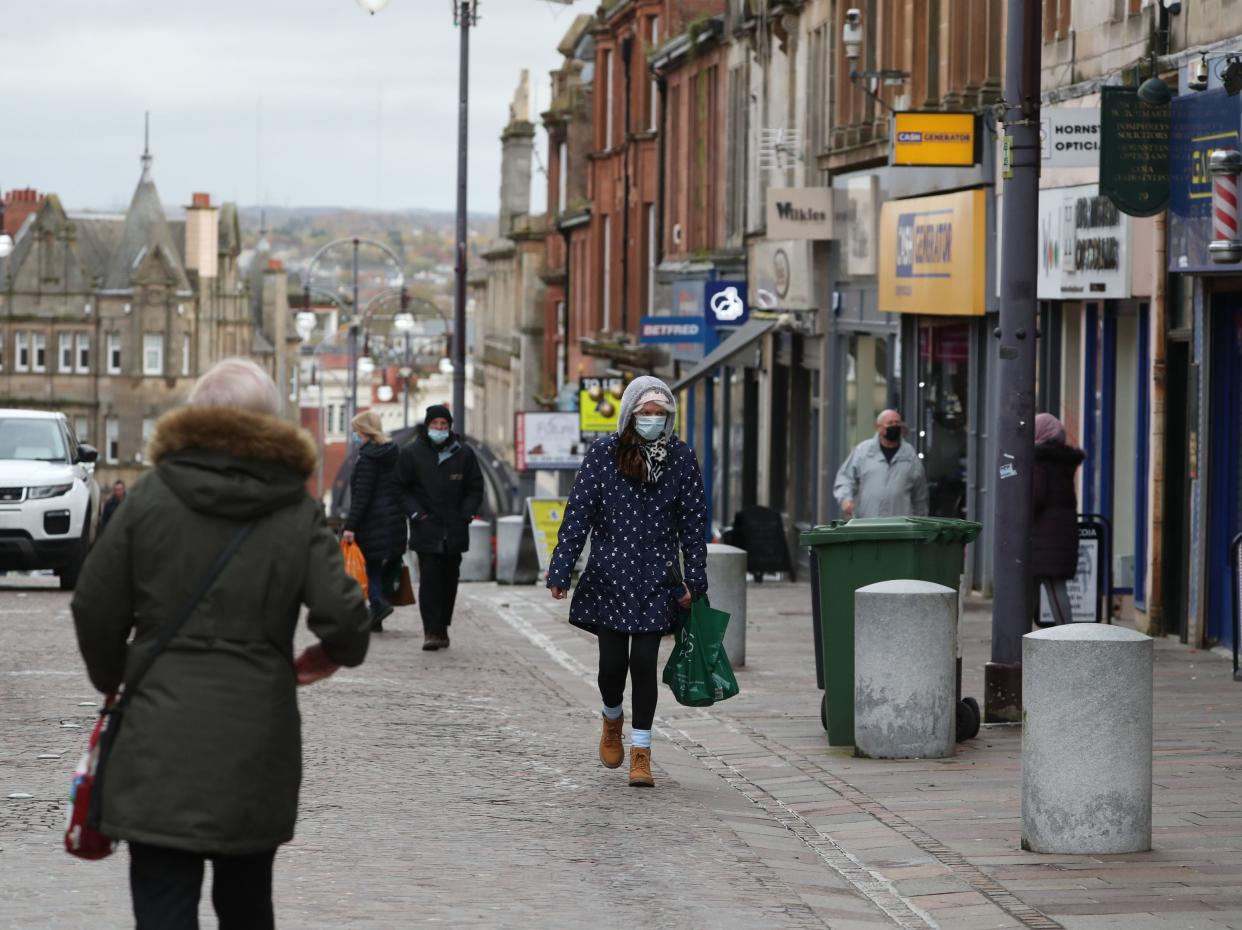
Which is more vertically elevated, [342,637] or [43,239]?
[43,239]

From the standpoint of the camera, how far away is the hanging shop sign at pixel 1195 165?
16188 mm

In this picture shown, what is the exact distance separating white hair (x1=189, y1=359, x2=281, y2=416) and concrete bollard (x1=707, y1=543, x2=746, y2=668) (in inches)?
419

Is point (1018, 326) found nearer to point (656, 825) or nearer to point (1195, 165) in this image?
point (656, 825)

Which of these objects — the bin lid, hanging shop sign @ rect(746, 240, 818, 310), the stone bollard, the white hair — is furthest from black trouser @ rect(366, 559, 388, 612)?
hanging shop sign @ rect(746, 240, 818, 310)

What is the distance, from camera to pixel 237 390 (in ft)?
18.5

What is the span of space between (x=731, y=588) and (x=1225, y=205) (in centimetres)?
409

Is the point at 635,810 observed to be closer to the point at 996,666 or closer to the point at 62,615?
the point at 996,666

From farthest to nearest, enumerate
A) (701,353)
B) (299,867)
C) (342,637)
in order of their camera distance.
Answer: (701,353) < (299,867) < (342,637)

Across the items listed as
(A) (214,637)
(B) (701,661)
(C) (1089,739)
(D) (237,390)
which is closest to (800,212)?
(B) (701,661)

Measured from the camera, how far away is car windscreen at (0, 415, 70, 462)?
24.4 metres

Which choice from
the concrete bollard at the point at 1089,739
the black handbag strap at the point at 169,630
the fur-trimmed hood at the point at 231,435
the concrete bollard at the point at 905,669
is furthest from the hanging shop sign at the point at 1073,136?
the black handbag strap at the point at 169,630

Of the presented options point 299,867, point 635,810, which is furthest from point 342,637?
point 635,810

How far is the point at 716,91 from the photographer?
129 ft

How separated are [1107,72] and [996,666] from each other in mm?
8050
